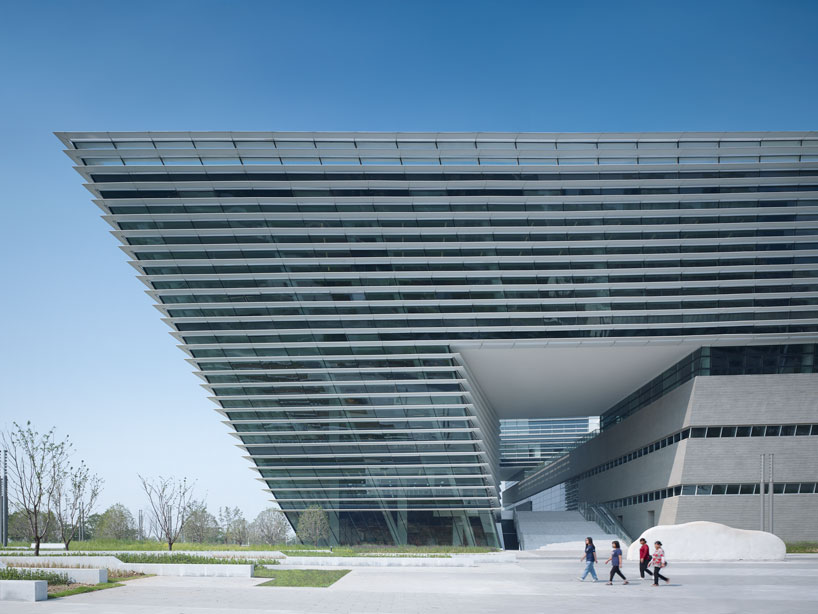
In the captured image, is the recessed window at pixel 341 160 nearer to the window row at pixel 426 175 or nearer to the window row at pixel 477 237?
the window row at pixel 426 175

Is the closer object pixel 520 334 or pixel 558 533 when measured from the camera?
pixel 520 334

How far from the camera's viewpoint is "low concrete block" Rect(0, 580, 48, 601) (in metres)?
17.8

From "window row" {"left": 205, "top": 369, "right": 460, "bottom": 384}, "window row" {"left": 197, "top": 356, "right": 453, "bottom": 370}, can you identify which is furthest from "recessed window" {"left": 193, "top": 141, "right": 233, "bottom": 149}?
"window row" {"left": 205, "top": 369, "right": 460, "bottom": 384}

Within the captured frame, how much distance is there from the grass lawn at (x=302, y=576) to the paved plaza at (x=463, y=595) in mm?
537

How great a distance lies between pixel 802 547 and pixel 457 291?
912 inches

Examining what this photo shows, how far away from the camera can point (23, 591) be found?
703 inches

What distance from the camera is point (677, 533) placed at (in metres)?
36.6

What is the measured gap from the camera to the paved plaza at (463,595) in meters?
17.0

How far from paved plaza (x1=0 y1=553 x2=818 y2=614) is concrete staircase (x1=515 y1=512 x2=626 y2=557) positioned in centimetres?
2048

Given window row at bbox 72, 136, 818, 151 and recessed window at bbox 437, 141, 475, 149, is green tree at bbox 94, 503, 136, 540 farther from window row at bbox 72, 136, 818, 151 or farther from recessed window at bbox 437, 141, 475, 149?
recessed window at bbox 437, 141, 475, 149

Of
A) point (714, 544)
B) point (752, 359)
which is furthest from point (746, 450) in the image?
point (714, 544)

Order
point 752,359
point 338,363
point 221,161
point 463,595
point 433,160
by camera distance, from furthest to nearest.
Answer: point 338,363 → point 752,359 → point 433,160 → point 221,161 → point 463,595

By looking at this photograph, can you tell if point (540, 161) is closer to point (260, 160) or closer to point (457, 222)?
point (457, 222)

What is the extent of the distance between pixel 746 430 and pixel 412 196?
78.6ft
